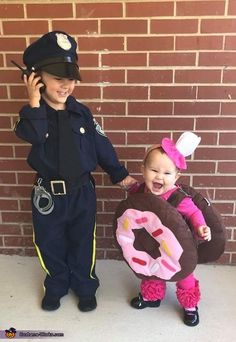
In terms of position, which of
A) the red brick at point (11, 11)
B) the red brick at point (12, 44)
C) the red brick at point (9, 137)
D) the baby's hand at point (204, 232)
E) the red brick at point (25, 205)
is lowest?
the red brick at point (25, 205)

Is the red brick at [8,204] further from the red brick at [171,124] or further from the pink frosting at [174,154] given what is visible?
the pink frosting at [174,154]

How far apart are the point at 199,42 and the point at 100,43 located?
58cm

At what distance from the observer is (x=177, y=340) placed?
2.32m

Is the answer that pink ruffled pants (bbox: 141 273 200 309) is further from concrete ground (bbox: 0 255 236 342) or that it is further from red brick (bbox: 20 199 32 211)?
red brick (bbox: 20 199 32 211)

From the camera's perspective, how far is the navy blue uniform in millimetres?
2283

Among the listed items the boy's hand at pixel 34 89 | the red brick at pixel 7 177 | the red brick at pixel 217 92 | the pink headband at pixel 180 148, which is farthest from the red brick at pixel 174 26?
the red brick at pixel 7 177

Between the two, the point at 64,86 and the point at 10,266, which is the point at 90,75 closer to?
the point at 64,86

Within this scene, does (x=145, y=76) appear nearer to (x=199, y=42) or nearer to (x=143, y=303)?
(x=199, y=42)

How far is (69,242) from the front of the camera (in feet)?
8.56

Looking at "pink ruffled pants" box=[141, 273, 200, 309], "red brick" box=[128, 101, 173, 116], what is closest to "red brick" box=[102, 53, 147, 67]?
"red brick" box=[128, 101, 173, 116]

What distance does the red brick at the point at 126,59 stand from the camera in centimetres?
263

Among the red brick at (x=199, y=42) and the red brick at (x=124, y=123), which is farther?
the red brick at (x=124, y=123)

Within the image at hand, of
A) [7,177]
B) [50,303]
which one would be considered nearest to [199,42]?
[7,177]

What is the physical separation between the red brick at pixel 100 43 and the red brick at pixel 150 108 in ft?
1.14
